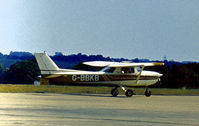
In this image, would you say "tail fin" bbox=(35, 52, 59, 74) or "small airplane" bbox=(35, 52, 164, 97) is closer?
"small airplane" bbox=(35, 52, 164, 97)

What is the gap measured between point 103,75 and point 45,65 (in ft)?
14.2

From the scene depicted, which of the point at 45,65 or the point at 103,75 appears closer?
the point at 45,65

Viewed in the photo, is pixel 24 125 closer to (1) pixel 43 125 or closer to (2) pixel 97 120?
(1) pixel 43 125

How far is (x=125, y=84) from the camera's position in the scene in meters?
40.4

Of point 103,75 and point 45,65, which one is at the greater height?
point 45,65

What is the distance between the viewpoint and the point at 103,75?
39719 mm

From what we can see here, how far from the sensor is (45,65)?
39438 millimetres

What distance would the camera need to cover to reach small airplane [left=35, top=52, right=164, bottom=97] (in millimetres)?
38688

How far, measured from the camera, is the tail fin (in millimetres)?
39281

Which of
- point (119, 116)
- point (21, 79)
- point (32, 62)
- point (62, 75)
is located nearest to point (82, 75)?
point (62, 75)

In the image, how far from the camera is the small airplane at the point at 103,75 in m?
38.7

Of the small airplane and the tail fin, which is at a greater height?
the tail fin

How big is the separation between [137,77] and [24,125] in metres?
25.4

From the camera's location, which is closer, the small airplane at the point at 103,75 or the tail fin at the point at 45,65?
the small airplane at the point at 103,75
